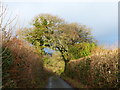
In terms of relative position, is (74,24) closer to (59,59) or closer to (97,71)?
(59,59)

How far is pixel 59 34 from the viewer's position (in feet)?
81.5

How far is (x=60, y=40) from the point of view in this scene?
24797mm

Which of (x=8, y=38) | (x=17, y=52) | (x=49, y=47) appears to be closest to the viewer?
(x=8, y=38)

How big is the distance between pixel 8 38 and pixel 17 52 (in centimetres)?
102

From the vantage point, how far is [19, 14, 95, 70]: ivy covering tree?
2262cm

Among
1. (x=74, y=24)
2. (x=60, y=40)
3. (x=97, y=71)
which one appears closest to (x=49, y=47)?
(x=60, y=40)

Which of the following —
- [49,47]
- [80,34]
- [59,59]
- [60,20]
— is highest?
[60,20]

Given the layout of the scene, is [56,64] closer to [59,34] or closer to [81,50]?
[59,34]

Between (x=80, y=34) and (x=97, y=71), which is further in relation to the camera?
(x=80, y=34)

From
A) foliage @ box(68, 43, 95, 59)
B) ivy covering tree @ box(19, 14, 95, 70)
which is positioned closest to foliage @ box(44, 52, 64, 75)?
ivy covering tree @ box(19, 14, 95, 70)

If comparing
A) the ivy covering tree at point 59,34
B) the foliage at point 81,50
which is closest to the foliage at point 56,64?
the ivy covering tree at point 59,34

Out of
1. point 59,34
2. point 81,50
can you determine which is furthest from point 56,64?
point 81,50

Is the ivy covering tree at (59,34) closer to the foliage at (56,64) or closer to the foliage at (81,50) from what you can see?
the foliage at (81,50)

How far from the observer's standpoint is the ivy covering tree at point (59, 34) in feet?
74.2
